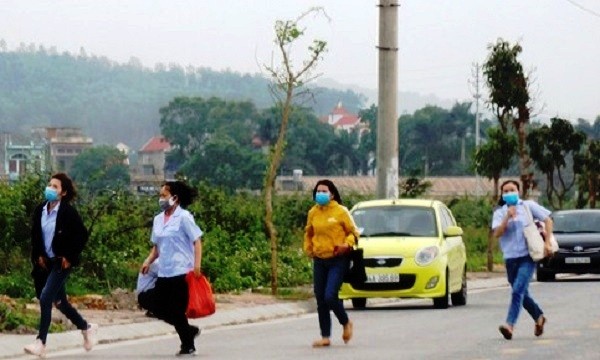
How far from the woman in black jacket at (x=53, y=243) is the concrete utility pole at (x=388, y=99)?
1558 centimetres

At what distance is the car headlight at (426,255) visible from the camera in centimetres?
2833

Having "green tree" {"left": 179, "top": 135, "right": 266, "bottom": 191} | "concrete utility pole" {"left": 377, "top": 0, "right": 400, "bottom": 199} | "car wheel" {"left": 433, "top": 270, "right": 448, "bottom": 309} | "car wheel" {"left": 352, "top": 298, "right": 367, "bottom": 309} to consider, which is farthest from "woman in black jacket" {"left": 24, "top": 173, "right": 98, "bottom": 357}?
"green tree" {"left": 179, "top": 135, "right": 266, "bottom": 191}

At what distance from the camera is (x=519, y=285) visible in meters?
21.4

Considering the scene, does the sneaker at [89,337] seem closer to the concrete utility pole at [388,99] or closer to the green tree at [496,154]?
the concrete utility pole at [388,99]

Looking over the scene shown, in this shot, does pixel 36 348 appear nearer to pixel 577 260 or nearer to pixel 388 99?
pixel 388 99

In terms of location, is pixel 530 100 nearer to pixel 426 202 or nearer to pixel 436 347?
pixel 426 202

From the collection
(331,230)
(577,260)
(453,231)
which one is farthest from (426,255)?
(577,260)

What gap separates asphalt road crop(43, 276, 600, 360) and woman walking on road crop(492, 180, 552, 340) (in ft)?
1.61

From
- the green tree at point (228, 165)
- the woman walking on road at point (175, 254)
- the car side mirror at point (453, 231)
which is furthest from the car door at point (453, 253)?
the green tree at point (228, 165)

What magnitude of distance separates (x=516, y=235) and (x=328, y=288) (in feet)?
6.84

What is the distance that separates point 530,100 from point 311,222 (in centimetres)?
2467

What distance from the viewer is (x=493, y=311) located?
90.8 ft

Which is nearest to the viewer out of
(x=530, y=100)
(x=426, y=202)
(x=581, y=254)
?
(x=426, y=202)

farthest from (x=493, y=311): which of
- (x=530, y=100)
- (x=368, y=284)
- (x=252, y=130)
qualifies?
(x=252, y=130)
